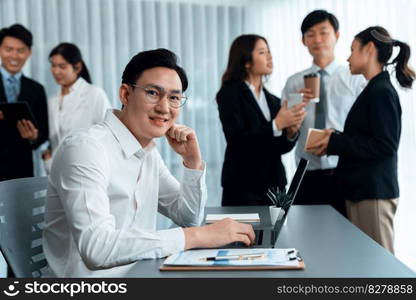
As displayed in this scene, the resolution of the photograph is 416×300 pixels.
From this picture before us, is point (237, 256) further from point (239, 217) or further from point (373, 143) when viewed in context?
point (373, 143)

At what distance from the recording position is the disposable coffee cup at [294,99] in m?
3.01

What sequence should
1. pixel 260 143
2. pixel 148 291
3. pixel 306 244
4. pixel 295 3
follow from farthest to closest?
pixel 295 3, pixel 260 143, pixel 306 244, pixel 148 291

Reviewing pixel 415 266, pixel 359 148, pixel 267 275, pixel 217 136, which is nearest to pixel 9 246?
pixel 267 275

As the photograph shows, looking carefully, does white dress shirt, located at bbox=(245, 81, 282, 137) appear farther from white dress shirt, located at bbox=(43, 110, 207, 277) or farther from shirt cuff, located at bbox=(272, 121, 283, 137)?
white dress shirt, located at bbox=(43, 110, 207, 277)

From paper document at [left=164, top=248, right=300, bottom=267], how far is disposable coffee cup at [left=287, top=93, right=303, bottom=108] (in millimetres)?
1574

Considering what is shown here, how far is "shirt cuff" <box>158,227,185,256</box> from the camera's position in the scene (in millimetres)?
1529

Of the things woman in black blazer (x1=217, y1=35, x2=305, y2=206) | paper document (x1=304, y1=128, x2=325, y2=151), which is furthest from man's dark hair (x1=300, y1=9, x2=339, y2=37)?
paper document (x1=304, y1=128, x2=325, y2=151)

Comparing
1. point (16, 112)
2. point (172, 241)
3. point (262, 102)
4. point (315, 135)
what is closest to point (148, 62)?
point (172, 241)

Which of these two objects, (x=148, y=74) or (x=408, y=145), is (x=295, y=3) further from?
(x=148, y=74)

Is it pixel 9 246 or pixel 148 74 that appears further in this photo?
pixel 148 74

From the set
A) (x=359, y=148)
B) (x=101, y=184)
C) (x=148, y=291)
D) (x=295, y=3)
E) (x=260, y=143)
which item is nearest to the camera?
(x=148, y=291)

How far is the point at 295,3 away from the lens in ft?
15.8

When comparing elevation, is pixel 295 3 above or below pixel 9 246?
above

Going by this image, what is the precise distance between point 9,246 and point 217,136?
11.2ft
